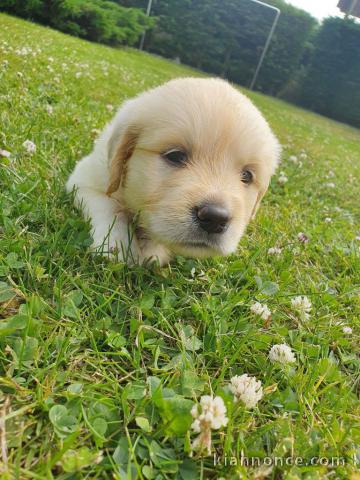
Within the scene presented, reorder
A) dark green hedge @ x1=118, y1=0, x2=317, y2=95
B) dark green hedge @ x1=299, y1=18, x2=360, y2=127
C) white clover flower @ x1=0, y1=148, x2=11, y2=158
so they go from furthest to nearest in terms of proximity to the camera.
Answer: dark green hedge @ x1=299, y1=18, x2=360, y2=127
dark green hedge @ x1=118, y1=0, x2=317, y2=95
white clover flower @ x1=0, y1=148, x2=11, y2=158

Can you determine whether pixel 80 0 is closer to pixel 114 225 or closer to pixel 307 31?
pixel 114 225

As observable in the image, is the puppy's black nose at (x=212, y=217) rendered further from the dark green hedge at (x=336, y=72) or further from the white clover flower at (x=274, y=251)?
the dark green hedge at (x=336, y=72)

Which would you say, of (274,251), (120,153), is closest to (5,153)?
(120,153)

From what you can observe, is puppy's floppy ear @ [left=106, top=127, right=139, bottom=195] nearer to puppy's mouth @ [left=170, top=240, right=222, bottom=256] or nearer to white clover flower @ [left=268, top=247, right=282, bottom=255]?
puppy's mouth @ [left=170, top=240, right=222, bottom=256]

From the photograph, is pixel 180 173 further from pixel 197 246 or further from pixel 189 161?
pixel 197 246

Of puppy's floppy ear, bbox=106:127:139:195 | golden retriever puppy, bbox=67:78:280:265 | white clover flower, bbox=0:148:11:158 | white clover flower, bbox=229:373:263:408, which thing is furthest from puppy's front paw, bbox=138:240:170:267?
white clover flower, bbox=0:148:11:158

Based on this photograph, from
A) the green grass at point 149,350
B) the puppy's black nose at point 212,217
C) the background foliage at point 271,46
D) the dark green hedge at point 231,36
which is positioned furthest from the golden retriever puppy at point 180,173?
the dark green hedge at point 231,36
